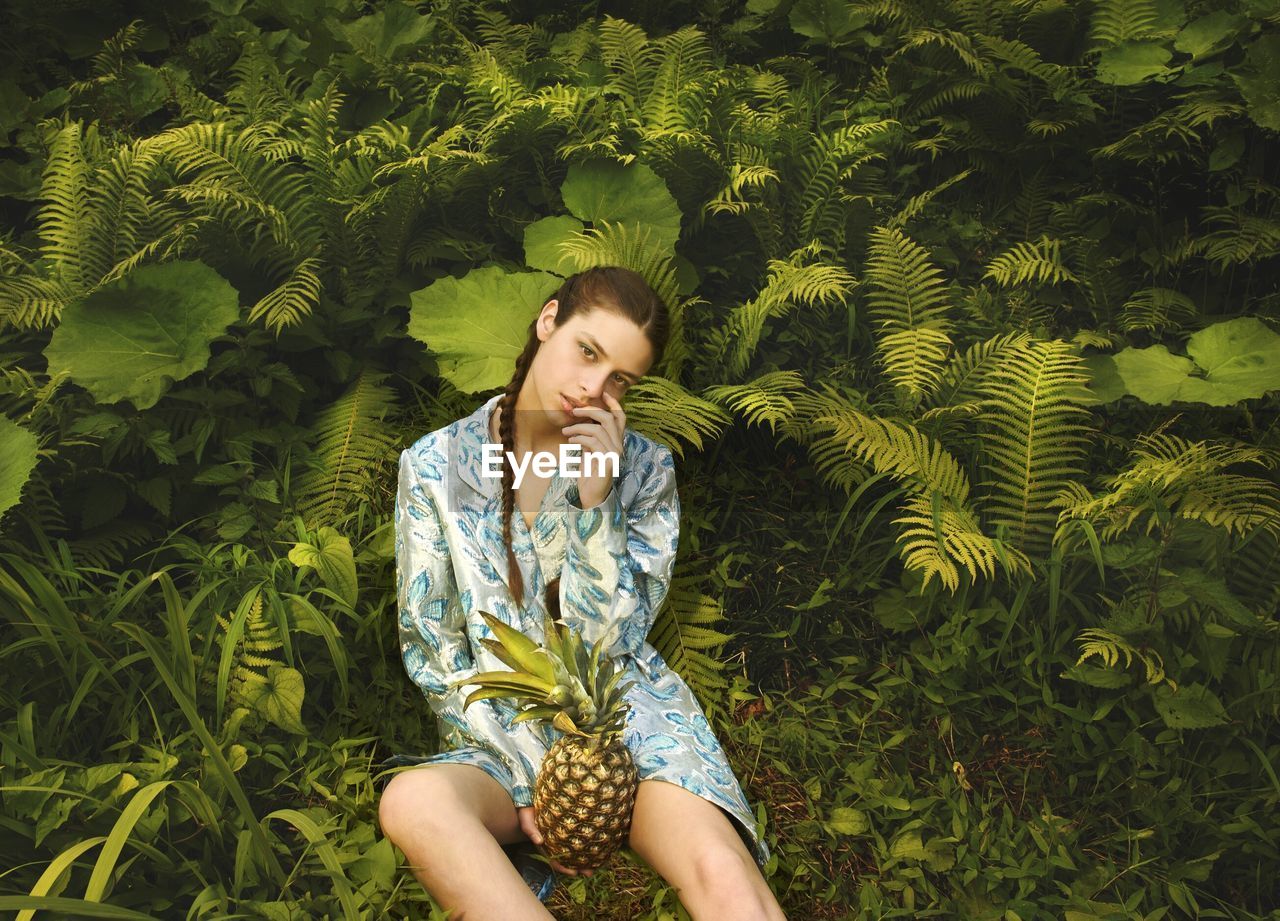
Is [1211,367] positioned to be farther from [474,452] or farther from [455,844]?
[455,844]

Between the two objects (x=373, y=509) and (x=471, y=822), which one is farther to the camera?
(x=373, y=509)

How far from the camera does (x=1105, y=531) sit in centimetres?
276

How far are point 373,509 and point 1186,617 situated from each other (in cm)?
244

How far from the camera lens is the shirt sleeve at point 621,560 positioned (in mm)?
2348

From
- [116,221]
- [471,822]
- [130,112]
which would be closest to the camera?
[471,822]

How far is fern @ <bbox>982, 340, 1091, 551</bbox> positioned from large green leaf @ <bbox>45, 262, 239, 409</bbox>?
2396mm

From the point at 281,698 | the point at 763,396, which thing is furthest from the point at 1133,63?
the point at 281,698

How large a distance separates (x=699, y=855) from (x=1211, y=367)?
2310 millimetres

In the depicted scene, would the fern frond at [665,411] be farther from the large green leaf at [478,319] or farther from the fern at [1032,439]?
the fern at [1032,439]

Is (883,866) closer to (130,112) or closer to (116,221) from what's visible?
(116,221)

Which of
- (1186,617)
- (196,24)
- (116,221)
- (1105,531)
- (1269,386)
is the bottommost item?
(1186,617)

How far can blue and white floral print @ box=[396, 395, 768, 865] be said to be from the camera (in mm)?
2355

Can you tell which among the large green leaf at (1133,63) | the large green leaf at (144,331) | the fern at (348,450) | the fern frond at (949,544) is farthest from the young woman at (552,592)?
the large green leaf at (1133,63)

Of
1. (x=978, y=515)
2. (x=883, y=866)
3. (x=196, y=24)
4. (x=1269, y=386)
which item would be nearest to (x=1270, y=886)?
(x=883, y=866)
